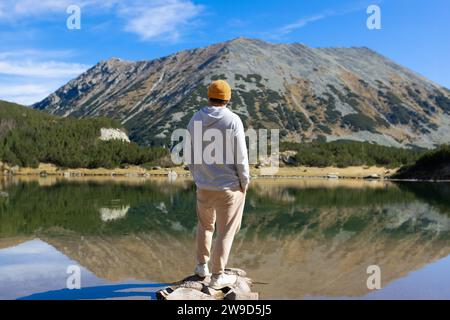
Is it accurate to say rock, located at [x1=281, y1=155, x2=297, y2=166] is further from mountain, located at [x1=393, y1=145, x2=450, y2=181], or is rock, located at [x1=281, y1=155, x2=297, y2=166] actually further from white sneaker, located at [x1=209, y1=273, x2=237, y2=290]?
white sneaker, located at [x1=209, y1=273, x2=237, y2=290]

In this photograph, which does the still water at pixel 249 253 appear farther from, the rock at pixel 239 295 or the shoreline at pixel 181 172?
the shoreline at pixel 181 172

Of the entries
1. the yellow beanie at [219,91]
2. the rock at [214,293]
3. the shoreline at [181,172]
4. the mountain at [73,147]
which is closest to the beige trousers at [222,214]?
the rock at [214,293]

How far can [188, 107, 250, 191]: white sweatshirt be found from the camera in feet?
28.8

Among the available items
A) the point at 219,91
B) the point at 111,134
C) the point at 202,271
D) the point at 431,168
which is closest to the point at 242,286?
the point at 202,271

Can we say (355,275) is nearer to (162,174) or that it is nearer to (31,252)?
(31,252)

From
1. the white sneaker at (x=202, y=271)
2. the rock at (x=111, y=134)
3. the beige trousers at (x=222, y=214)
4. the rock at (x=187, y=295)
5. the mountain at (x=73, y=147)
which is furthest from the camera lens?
the rock at (x=111, y=134)

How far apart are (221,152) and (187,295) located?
8.01ft

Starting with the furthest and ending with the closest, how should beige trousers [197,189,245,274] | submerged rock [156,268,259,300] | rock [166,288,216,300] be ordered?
beige trousers [197,189,245,274] < submerged rock [156,268,259,300] < rock [166,288,216,300]

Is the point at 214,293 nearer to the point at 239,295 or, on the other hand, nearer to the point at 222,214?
the point at 239,295

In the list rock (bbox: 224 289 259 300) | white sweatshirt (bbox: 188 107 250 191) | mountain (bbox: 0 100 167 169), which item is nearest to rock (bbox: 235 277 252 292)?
rock (bbox: 224 289 259 300)

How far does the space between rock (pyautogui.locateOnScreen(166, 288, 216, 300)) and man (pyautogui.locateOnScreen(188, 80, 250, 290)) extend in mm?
495

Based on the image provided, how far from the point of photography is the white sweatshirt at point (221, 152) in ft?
28.8
